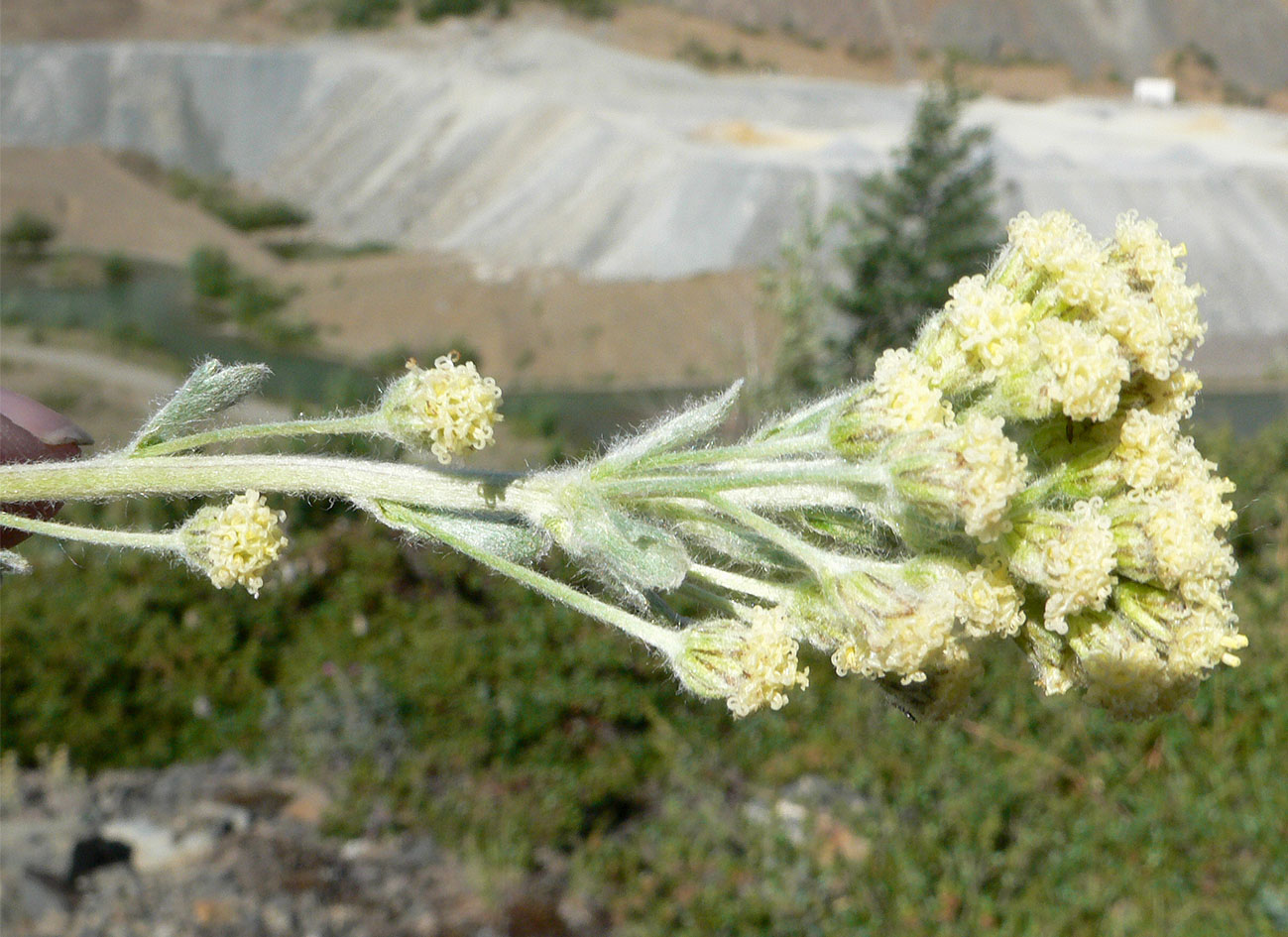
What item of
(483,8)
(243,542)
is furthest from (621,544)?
(483,8)

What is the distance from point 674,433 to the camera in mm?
1490

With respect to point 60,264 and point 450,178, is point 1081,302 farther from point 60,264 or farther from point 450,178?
point 450,178

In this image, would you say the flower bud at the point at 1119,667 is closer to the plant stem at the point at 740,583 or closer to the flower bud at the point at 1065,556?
the flower bud at the point at 1065,556

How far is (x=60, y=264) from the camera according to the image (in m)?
29.8

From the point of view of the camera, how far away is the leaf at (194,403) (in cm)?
155

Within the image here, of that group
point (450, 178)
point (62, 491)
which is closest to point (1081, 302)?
point (62, 491)

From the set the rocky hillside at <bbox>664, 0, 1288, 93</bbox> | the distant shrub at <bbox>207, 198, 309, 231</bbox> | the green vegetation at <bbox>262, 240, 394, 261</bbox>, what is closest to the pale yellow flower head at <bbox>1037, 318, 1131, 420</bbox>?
the green vegetation at <bbox>262, 240, 394, 261</bbox>

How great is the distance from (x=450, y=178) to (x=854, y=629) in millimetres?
35360

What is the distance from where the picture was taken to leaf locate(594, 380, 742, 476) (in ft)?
4.86

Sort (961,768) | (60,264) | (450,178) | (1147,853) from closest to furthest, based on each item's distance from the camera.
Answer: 1. (1147,853)
2. (961,768)
3. (60,264)
4. (450,178)

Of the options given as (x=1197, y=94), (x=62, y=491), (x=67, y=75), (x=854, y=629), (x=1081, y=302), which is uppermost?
(x=1081, y=302)

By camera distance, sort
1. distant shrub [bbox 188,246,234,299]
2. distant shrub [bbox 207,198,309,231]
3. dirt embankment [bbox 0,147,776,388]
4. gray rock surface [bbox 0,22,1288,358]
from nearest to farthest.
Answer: dirt embankment [bbox 0,147,776,388] < distant shrub [bbox 188,246,234,299] < gray rock surface [bbox 0,22,1288,358] < distant shrub [bbox 207,198,309,231]

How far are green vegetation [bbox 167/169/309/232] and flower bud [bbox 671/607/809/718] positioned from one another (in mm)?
36674

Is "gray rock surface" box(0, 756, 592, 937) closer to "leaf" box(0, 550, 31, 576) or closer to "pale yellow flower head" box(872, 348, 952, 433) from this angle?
"leaf" box(0, 550, 31, 576)
